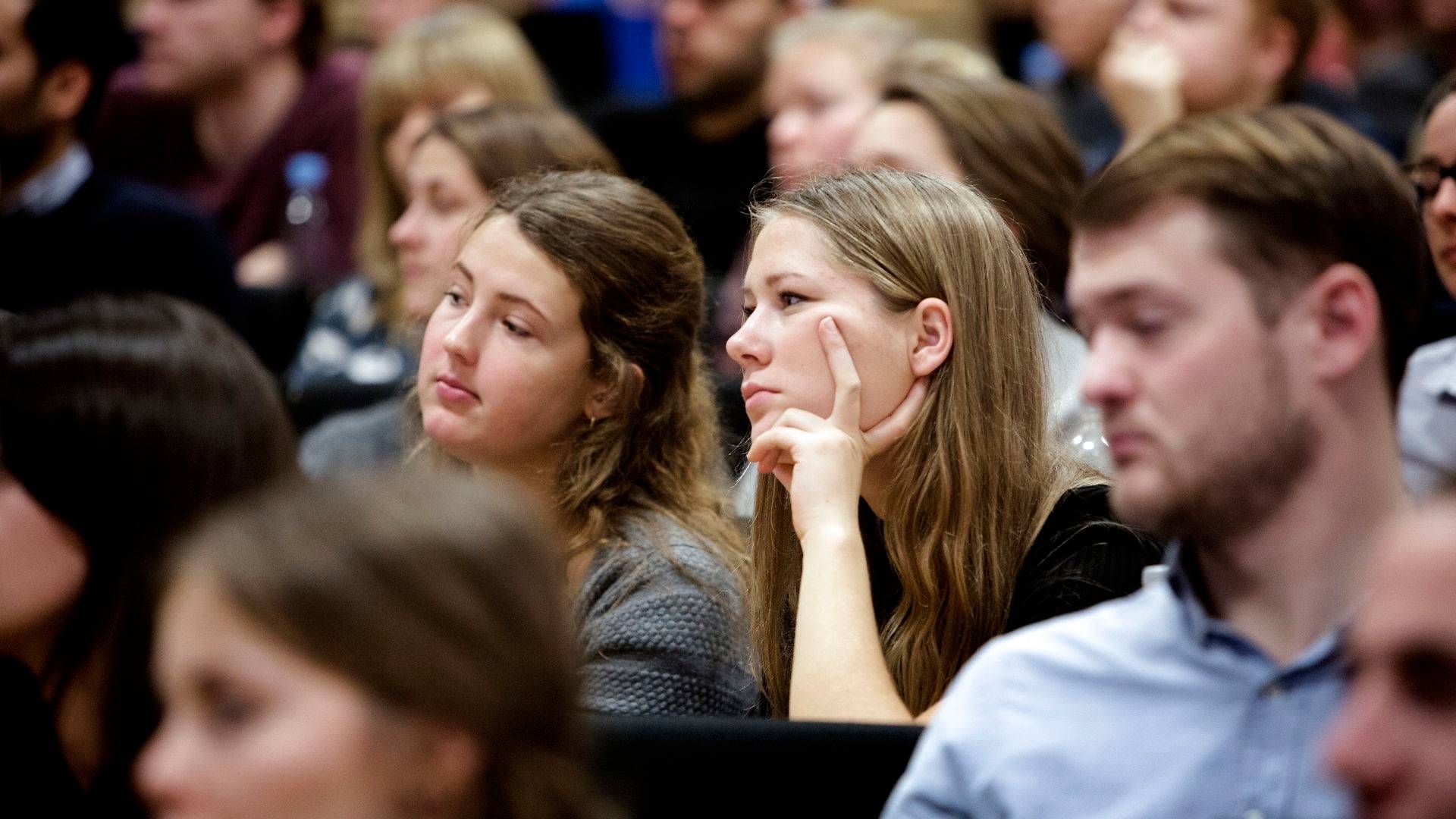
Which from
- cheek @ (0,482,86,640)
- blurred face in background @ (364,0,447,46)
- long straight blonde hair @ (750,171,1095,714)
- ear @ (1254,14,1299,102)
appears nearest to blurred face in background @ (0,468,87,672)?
cheek @ (0,482,86,640)

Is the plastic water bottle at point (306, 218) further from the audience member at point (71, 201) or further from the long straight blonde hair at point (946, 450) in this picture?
the long straight blonde hair at point (946, 450)

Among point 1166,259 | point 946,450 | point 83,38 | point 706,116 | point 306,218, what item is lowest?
point 306,218

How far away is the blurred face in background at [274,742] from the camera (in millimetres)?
1132

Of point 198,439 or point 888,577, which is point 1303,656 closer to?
point 888,577

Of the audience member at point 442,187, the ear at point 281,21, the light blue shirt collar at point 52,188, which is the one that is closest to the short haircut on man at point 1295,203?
the audience member at point 442,187

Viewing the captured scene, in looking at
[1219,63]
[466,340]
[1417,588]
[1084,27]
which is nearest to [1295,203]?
[1417,588]

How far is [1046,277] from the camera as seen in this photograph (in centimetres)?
292

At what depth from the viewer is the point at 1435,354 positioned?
2.44 meters

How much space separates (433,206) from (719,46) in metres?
1.61

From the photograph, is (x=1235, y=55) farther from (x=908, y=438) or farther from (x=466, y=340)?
(x=466, y=340)

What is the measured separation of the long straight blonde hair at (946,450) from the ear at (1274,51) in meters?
1.62

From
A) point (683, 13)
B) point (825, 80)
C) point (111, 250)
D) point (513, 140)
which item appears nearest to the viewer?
point (513, 140)

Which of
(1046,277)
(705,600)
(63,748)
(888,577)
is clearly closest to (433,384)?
(705,600)

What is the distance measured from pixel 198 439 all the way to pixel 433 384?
733mm
